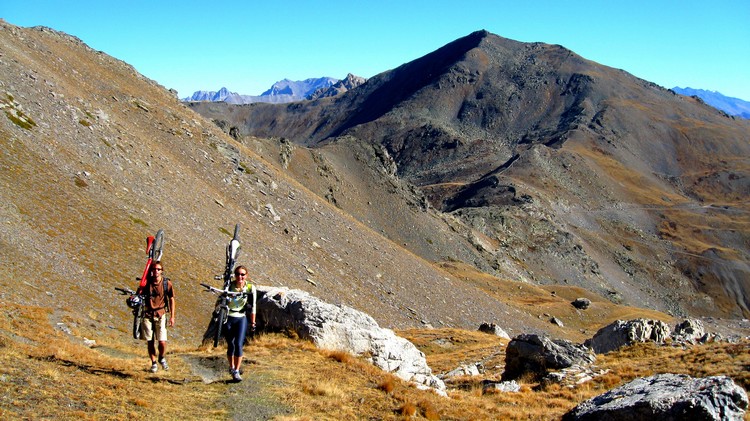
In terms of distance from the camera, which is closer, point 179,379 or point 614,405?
point 614,405

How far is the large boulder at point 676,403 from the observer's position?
38.0 feet

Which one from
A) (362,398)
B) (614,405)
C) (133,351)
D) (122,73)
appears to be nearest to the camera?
(614,405)

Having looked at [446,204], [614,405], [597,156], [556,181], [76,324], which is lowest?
[76,324]

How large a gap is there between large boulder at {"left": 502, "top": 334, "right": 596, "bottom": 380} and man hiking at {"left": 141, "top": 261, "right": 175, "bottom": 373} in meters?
15.2

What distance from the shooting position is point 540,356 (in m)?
23.6

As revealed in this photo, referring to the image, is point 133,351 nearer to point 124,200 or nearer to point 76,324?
point 76,324

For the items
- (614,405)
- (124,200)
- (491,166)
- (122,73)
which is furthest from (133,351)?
(491,166)

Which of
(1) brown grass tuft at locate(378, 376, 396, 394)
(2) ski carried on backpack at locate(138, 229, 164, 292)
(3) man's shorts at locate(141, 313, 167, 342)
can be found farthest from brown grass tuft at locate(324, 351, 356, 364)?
(2) ski carried on backpack at locate(138, 229, 164, 292)

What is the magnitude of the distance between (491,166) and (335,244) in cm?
14266

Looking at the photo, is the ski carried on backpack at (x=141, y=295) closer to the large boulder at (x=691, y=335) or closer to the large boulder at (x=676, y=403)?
the large boulder at (x=676, y=403)

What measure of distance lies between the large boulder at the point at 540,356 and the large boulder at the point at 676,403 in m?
9.62

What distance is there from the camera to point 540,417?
15188 mm

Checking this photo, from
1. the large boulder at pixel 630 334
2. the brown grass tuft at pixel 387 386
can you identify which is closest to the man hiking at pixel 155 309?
the brown grass tuft at pixel 387 386

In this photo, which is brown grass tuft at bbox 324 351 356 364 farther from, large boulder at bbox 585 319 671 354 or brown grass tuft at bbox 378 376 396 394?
large boulder at bbox 585 319 671 354
